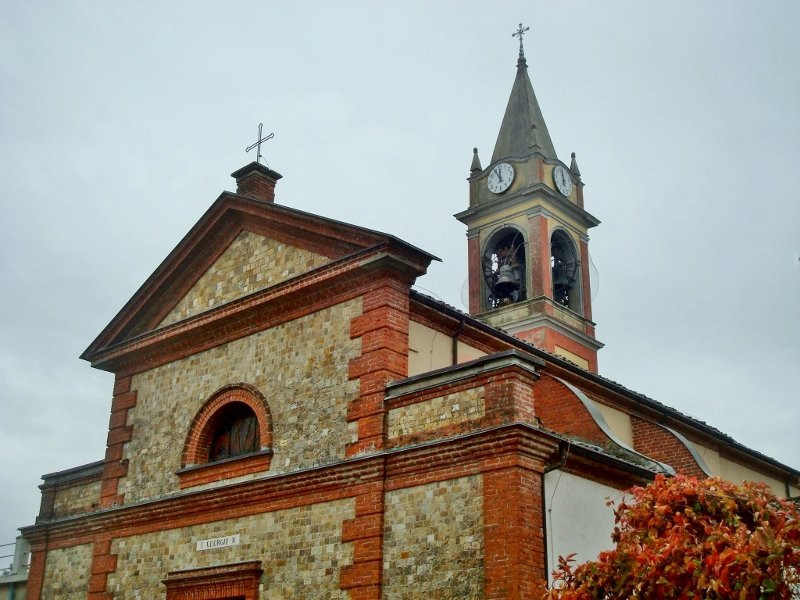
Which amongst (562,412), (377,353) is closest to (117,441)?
Answer: (377,353)

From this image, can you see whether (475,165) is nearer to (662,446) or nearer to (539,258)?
(539,258)

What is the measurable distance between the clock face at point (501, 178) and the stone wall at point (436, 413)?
17600 mm

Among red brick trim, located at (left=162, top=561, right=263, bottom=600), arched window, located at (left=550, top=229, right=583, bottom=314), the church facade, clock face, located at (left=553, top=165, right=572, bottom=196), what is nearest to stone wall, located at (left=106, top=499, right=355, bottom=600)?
the church facade

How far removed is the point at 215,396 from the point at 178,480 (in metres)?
1.56

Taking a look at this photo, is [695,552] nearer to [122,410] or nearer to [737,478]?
[122,410]

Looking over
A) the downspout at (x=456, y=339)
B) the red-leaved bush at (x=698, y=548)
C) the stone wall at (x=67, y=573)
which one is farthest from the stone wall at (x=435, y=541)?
the stone wall at (x=67, y=573)

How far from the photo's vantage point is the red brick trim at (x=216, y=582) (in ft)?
47.4

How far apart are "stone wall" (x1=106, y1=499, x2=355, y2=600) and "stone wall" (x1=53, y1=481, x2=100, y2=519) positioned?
195 centimetres

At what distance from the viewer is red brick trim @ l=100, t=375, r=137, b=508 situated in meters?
17.8

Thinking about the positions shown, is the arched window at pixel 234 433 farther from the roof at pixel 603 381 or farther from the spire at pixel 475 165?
the spire at pixel 475 165

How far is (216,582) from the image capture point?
15.0 metres

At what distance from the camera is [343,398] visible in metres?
14.5

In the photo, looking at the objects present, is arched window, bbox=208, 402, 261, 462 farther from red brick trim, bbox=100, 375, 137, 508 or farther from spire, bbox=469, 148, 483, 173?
spire, bbox=469, 148, 483, 173

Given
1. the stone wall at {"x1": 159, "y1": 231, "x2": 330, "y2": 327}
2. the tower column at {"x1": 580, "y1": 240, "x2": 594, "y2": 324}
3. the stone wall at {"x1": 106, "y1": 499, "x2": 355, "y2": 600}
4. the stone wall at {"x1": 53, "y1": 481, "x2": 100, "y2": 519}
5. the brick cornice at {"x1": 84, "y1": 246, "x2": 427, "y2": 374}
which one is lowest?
the stone wall at {"x1": 106, "y1": 499, "x2": 355, "y2": 600}
